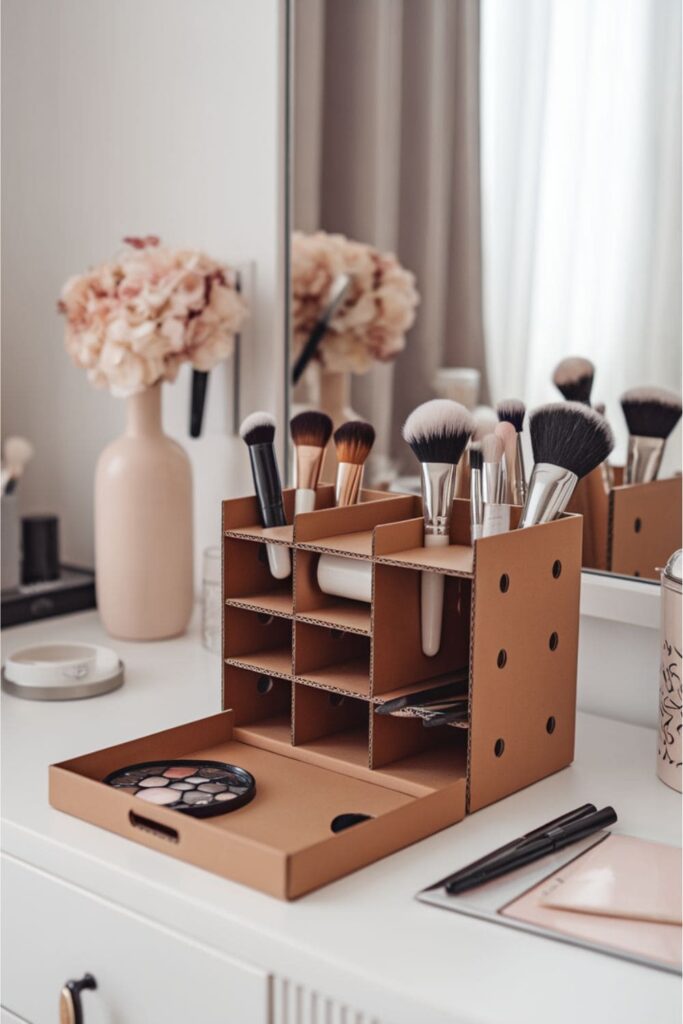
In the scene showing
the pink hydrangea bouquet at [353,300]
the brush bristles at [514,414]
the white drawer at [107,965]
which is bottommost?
the white drawer at [107,965]

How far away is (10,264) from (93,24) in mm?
352

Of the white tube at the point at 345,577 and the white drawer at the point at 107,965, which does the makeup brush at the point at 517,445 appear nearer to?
the white tube at the point at 345,577

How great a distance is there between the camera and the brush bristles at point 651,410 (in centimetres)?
98

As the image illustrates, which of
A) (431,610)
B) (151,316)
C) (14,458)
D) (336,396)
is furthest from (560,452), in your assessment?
(14,458)

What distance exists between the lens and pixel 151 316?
124 centimetres

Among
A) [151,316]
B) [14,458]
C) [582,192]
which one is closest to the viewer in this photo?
[582,192]

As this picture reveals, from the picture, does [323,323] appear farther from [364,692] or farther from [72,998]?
[72,998]

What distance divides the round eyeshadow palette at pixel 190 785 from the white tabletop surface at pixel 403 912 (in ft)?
0.15

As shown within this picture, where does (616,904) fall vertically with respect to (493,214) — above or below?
below

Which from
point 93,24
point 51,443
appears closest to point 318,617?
point 51,443

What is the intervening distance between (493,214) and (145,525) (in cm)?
52

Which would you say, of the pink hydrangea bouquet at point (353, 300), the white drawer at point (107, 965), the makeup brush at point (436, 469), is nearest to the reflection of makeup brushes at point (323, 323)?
the pink hydrangea bouquet at point (353, 300)

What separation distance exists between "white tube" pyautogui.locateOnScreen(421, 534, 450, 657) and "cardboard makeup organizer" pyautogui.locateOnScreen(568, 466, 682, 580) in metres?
0.22

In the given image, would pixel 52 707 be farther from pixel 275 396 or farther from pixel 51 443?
→ pixel 51 443
